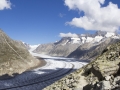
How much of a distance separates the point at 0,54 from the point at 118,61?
2302 inches

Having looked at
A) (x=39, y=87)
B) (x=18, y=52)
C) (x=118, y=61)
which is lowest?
(x=39, y=87)

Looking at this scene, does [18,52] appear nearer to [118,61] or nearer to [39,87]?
[39,87]

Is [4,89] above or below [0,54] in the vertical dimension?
below

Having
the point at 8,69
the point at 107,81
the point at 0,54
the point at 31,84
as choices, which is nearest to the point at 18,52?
the point at 0,54

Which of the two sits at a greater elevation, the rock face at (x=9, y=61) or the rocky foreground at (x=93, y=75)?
the rock face at (x=9, y=61)

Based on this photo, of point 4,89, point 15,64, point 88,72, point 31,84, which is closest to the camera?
point 88,72

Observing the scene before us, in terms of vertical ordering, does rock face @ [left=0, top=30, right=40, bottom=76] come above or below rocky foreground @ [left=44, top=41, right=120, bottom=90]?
above

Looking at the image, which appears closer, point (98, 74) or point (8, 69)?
point (98, 74)

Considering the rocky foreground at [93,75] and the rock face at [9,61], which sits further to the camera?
the rock face at [9,61]

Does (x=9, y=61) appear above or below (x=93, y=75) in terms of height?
above

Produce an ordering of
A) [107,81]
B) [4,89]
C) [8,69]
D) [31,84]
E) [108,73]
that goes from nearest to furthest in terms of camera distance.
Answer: [107,81]
[108,73]
[4,89]
[31,84]
[8,69]

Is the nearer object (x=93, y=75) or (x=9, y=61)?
(x=93, y=75)

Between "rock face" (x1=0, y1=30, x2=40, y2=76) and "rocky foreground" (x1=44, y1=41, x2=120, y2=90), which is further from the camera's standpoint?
"rock face" (x1=0, y1=30, x2=40, y2=76)

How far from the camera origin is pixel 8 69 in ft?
205
